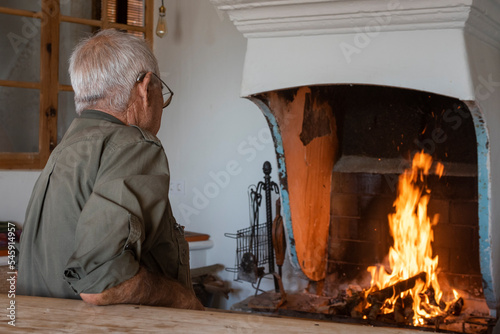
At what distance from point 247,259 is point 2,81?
5.22ft

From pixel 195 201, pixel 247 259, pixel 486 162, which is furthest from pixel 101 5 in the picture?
pixel 486 162

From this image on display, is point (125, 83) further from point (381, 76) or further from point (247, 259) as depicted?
point (247, 259)

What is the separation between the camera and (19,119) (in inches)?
129

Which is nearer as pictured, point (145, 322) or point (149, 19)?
point (145, 322)

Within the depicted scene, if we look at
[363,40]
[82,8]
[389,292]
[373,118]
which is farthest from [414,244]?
[82,8]

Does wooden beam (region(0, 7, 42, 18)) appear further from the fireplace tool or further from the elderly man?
the elderly man

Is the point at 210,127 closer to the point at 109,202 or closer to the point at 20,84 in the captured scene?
the point at 20,84

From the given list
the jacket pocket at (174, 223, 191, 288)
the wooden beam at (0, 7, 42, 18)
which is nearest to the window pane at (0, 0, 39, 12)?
the wooden beam at (0, 7, 42, 18)

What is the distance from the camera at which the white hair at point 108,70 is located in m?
1.31

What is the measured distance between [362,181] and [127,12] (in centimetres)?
177

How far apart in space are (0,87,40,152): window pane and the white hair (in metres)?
2.11

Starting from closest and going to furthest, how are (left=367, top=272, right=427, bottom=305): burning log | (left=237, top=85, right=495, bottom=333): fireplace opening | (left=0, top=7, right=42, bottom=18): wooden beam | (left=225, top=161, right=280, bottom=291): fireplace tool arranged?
(left=367, top=272, right=427, bottom=305): burning log, (left=237, top=85, right=495, bottom=333): fireplace opening, (left=225, top=161, right=280, bottom=291): fireplace tool, (left=0, top=7, right=42, bottom=18): wooden beam

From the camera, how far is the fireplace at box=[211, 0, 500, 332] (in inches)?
82.4

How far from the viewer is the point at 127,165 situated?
1.14 m
